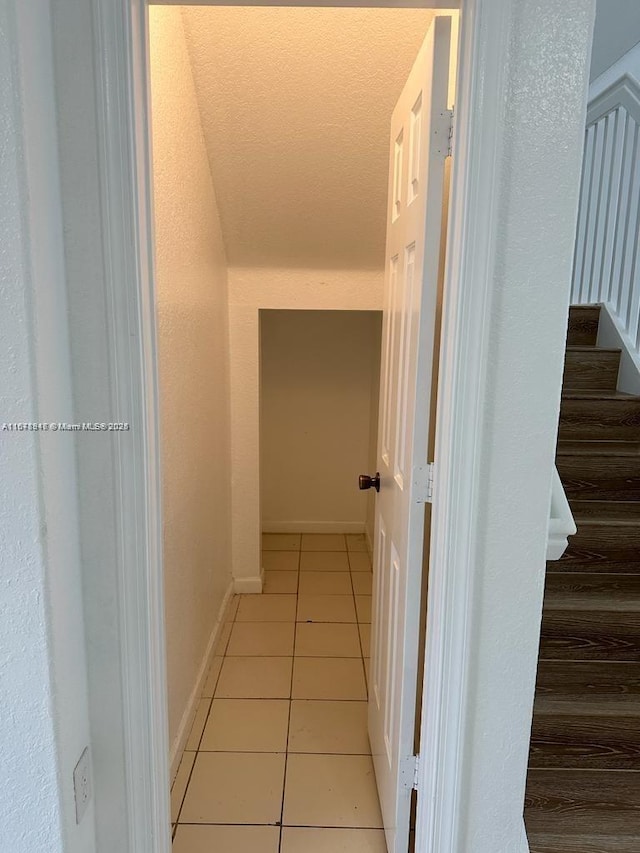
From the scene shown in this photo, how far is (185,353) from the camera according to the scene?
2.08 m

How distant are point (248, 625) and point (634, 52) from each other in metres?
3.16

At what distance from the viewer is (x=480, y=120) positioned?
1.05m

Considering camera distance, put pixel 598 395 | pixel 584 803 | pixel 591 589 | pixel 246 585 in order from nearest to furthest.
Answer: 1. pixel 584 803
2. pixel 591 589
3. pixel 598 395
4. pixel 246 585

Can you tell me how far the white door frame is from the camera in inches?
40.4

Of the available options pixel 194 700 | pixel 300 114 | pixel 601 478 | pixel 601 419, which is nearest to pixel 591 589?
pixel 601 478

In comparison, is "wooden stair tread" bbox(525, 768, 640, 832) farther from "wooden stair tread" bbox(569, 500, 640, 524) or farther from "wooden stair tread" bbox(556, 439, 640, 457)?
"wooden stair tread" bbox(556, 439, 640, 457)

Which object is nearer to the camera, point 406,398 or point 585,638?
point 406,398

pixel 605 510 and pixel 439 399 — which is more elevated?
pixel 439 399

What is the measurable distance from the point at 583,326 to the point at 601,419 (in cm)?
60

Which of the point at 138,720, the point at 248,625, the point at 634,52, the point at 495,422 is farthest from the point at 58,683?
the point at 634,52

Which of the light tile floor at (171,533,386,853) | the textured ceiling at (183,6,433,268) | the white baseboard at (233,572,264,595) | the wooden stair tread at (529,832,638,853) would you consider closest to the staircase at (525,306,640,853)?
the wooden stair tread at (529,832,638,853)

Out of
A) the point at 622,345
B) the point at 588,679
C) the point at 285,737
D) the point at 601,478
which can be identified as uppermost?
the point at 622,345

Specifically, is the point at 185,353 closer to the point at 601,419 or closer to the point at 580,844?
the point at 601,419

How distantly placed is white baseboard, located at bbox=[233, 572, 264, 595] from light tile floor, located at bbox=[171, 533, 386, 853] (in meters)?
0.04
